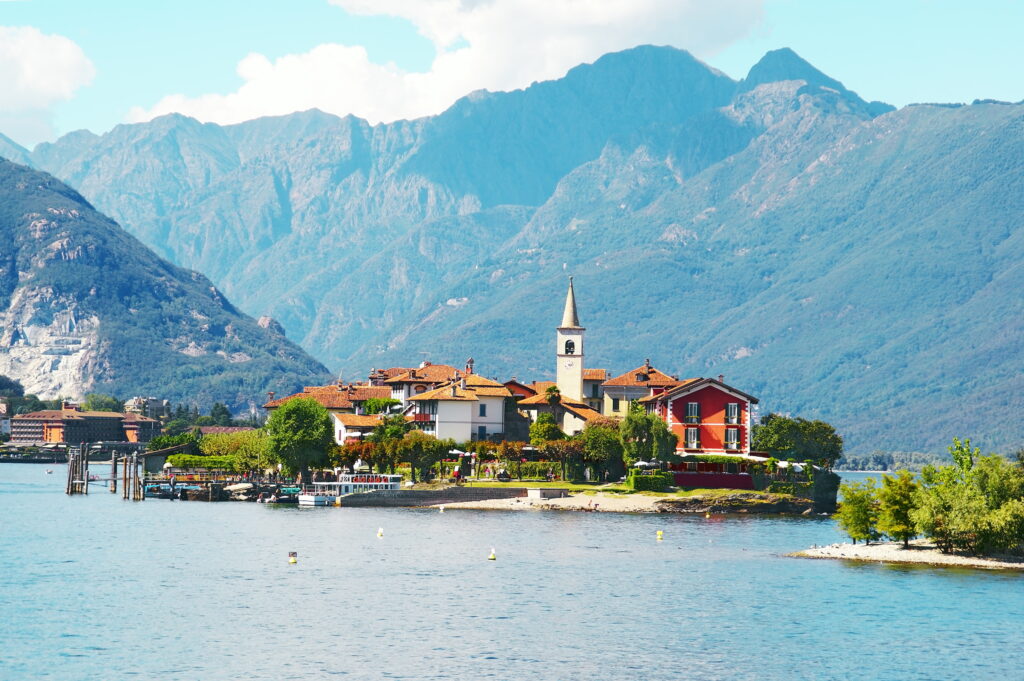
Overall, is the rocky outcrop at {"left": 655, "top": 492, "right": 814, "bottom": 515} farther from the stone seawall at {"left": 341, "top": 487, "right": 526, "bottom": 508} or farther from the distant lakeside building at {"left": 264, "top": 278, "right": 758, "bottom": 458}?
the stone seawall at {"left": 341, "top": 487, "right": 526, "bottom": 508}

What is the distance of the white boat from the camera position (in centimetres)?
16562

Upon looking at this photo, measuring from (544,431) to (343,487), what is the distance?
2383 cm

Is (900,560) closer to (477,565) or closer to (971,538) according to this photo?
(971,538)

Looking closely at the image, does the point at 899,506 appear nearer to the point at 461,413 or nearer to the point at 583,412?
the point at 583,412

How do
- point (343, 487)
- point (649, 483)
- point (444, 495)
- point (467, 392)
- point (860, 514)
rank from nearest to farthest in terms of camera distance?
point (860, 514) < point (444, 495) < point (649, 483) < point (343, 487) < point (467, 392)

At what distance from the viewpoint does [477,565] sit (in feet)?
348

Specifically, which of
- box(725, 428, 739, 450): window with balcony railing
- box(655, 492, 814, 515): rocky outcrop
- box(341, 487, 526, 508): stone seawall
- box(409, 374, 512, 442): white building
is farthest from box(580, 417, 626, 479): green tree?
box(409, 374, 512, 442): white building

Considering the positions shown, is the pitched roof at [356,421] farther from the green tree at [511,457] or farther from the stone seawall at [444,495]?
the stone seawall at [444,495]

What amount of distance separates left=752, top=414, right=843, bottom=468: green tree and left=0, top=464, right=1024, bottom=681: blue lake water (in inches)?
1608

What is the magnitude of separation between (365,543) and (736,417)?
212 ft

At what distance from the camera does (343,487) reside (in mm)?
171250

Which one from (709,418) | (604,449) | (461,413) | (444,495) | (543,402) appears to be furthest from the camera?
(543,402)

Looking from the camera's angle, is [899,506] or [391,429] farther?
[391,429]

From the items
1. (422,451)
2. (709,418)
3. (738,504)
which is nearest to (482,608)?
(738,504)
